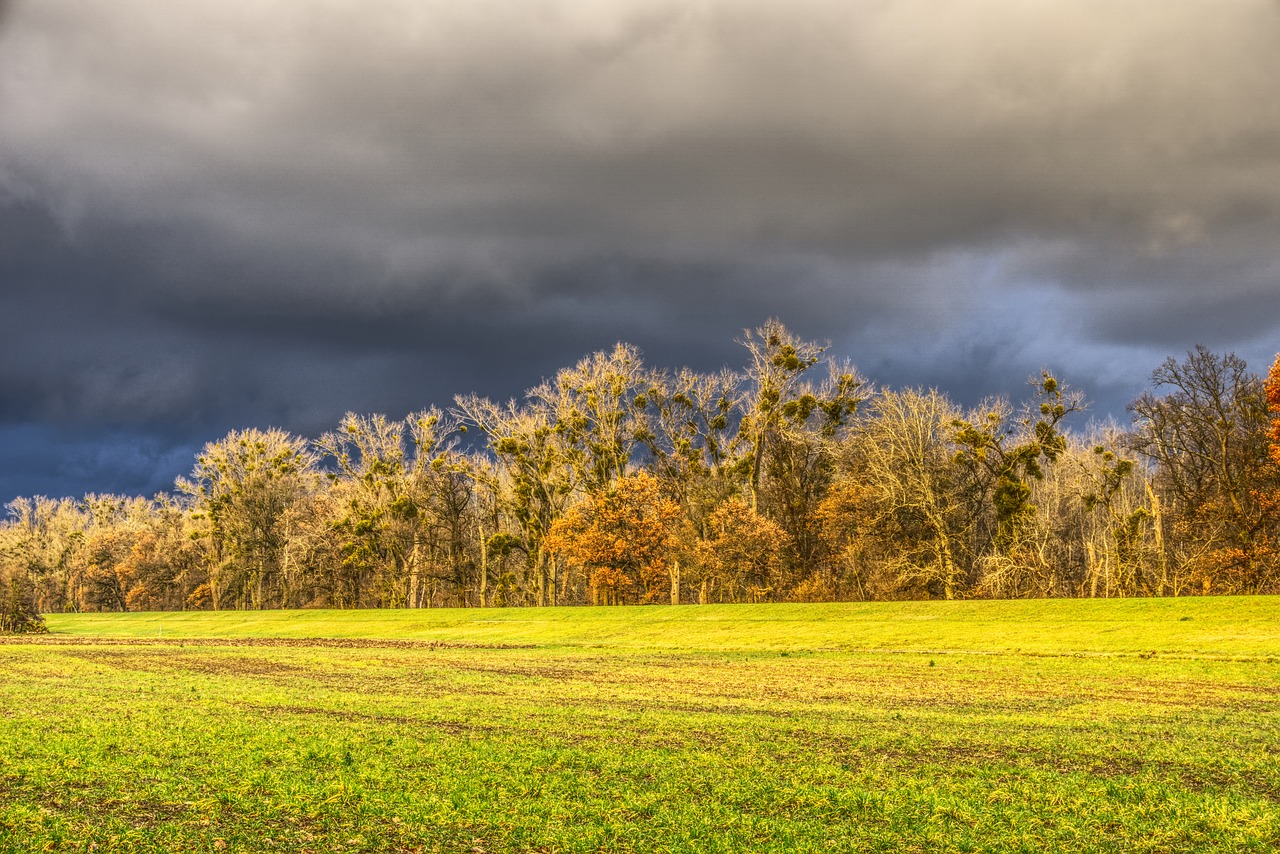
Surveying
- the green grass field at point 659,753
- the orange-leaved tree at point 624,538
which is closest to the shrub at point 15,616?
the green grass field at point 659,753

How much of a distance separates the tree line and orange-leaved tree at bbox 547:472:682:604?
0.50 ft

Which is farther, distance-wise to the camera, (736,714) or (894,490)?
(894,490)

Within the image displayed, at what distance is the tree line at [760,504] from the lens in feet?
199

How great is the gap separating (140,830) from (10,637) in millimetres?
53421

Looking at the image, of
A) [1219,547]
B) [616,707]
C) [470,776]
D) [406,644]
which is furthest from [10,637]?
[1219,547]

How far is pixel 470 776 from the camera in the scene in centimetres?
1218

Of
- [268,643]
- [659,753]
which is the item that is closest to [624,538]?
[268,643]

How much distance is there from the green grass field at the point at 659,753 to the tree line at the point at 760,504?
29419 millimetres

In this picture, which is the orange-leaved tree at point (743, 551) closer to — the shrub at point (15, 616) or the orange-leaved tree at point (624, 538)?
the orange-leaved tree at point (624, 538)

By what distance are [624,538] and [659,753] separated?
173ft

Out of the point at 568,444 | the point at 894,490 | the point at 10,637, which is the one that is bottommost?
the point at 10,637

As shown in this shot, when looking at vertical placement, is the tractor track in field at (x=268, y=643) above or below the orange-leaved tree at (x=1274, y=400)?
below

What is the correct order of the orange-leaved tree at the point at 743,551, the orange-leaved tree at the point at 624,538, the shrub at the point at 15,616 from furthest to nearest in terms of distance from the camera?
the orange-leaved tree at the point at 624,538 < the orange-leaved tree at the point at 743,551 < the shrub at the point at 15,616

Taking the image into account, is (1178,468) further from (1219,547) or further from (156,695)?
(156,695)
